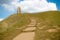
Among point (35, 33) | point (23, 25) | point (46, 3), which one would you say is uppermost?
point (46, 3)

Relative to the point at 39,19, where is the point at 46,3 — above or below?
above

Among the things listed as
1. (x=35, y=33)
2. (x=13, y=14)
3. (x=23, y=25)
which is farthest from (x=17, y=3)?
(x=35, y=33)

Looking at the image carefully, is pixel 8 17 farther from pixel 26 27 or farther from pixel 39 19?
pixel 39 19

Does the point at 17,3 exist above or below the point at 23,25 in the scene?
above

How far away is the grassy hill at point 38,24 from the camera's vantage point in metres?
3.25

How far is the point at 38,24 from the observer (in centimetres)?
332

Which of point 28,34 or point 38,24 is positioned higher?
point 38,24

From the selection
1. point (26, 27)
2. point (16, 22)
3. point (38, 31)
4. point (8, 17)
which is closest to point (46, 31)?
point (38, 31)

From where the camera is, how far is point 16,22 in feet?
11.2

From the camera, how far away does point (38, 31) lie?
3.29m

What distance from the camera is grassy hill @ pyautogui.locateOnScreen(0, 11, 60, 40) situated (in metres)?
3.25

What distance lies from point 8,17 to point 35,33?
721 millimetres

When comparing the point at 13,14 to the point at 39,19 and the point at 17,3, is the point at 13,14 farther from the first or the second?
the point at 39,19

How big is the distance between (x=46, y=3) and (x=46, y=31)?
64cm
